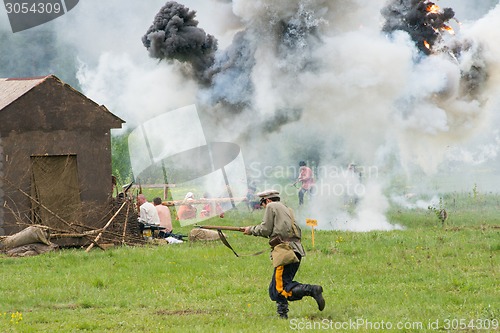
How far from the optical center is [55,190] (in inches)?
923

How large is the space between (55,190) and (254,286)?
26.6 feet

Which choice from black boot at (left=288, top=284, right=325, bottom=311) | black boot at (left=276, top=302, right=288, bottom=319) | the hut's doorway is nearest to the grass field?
black boot at (left=276, top=302, right=288, bottom=319)

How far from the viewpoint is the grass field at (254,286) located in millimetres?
13508

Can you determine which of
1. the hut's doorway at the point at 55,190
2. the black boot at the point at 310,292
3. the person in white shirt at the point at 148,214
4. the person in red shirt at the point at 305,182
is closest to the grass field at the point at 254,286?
the black boot at the point at 310,292

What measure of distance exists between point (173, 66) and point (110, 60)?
75.0 feet

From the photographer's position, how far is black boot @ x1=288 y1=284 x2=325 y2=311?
44.5 feet

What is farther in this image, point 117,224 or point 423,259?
point 117,224

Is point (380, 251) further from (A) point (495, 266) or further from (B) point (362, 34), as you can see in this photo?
(B) point (362, 34)

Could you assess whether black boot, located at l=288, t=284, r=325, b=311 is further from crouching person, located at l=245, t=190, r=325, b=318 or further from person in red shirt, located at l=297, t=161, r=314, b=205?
person in red shirt, located at l=297, t=161, r=314, b=205

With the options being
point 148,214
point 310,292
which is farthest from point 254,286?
point 148,214

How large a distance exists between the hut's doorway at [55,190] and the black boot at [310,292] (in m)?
10.4

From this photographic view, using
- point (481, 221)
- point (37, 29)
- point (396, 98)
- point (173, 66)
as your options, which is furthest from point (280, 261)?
point (37, 29)

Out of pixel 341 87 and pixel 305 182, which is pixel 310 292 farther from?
pixel 341 87

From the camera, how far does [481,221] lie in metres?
27.0
